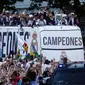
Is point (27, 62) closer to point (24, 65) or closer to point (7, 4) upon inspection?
point (24, 65)

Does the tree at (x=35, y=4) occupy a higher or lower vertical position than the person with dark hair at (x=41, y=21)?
lower


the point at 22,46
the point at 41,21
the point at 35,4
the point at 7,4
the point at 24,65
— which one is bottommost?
the point at 24,65

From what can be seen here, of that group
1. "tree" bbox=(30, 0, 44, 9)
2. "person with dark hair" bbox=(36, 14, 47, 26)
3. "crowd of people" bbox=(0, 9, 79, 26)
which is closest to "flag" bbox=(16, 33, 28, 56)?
"crowd of people" bbox=(0, 9, 79, 26)

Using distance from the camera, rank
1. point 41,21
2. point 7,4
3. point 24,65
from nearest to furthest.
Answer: point 24,65 < point 41,21 < point 7,4

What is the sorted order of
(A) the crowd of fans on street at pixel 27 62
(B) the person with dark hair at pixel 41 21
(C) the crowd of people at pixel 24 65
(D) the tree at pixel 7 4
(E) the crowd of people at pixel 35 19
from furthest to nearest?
1. (D) the tree at pixel 7 4
2. (B) the person with dark hair at pixel 41 21
3. (E) the crowd of people at pixel 35 19
4. (C) the crowd of people at pixel 24 65
5. (A) the crowd of fans on street at pixel 27 62

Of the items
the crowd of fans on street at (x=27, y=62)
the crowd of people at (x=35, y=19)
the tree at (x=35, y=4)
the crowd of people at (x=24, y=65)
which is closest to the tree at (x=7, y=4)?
the tree at (x=35, y=4)

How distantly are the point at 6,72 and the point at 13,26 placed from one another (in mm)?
2348

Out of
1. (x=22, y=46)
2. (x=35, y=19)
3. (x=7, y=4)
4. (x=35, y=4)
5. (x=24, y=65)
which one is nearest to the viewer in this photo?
(x=24, y=65)

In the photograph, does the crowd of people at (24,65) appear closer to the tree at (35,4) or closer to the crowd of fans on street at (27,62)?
the crowd of fans on street at (27,62)

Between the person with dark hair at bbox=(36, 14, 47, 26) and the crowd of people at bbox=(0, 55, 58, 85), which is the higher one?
the person with dark hair at bbox=(36, 14, 47, 26)

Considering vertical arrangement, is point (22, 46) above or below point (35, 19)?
below

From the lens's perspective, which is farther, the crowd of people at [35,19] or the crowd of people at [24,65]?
the crowd of people at [35,19]

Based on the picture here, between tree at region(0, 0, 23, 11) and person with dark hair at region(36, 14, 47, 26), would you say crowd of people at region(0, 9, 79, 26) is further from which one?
tree at region(0, 0, 23, 11)

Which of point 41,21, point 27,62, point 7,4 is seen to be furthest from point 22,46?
point 7,4
